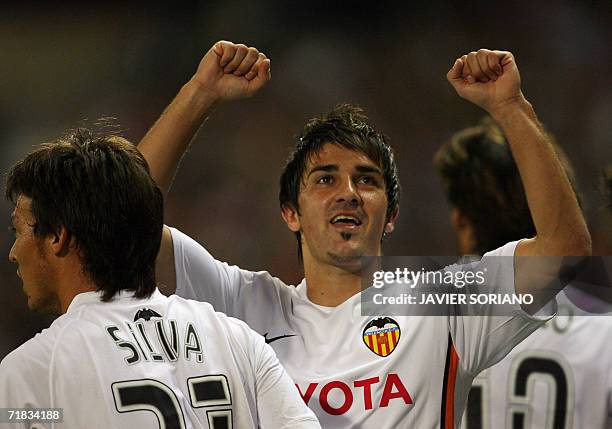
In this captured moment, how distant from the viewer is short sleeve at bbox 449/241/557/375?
7.18 ft

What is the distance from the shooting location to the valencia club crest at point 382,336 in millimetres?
2223

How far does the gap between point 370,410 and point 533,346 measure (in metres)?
0.56

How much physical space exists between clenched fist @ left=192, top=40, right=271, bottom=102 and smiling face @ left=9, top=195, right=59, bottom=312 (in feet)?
2.89

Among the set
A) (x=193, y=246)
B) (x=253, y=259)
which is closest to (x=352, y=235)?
(x=193, y=246)

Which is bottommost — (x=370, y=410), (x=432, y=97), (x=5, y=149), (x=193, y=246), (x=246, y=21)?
(x=370, y=410)

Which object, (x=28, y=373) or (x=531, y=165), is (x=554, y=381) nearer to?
(x=531, y=165)

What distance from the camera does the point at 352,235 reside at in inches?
93.7

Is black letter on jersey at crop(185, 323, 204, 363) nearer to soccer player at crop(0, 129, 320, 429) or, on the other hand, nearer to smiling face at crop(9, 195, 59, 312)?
soccer player at crop(0, 129, 320, 429)

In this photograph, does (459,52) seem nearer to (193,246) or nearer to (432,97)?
(432,97)

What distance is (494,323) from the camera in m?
2.20

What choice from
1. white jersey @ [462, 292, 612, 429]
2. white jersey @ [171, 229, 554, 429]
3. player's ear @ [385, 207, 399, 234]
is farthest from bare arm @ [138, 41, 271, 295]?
white jersey @ [462, 292, 612, 429]

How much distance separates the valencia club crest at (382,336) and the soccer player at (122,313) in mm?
504

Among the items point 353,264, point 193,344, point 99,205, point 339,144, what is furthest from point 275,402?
point 339,144

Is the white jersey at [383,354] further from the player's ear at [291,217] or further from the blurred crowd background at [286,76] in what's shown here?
the blurred crowd background at [286,76]
